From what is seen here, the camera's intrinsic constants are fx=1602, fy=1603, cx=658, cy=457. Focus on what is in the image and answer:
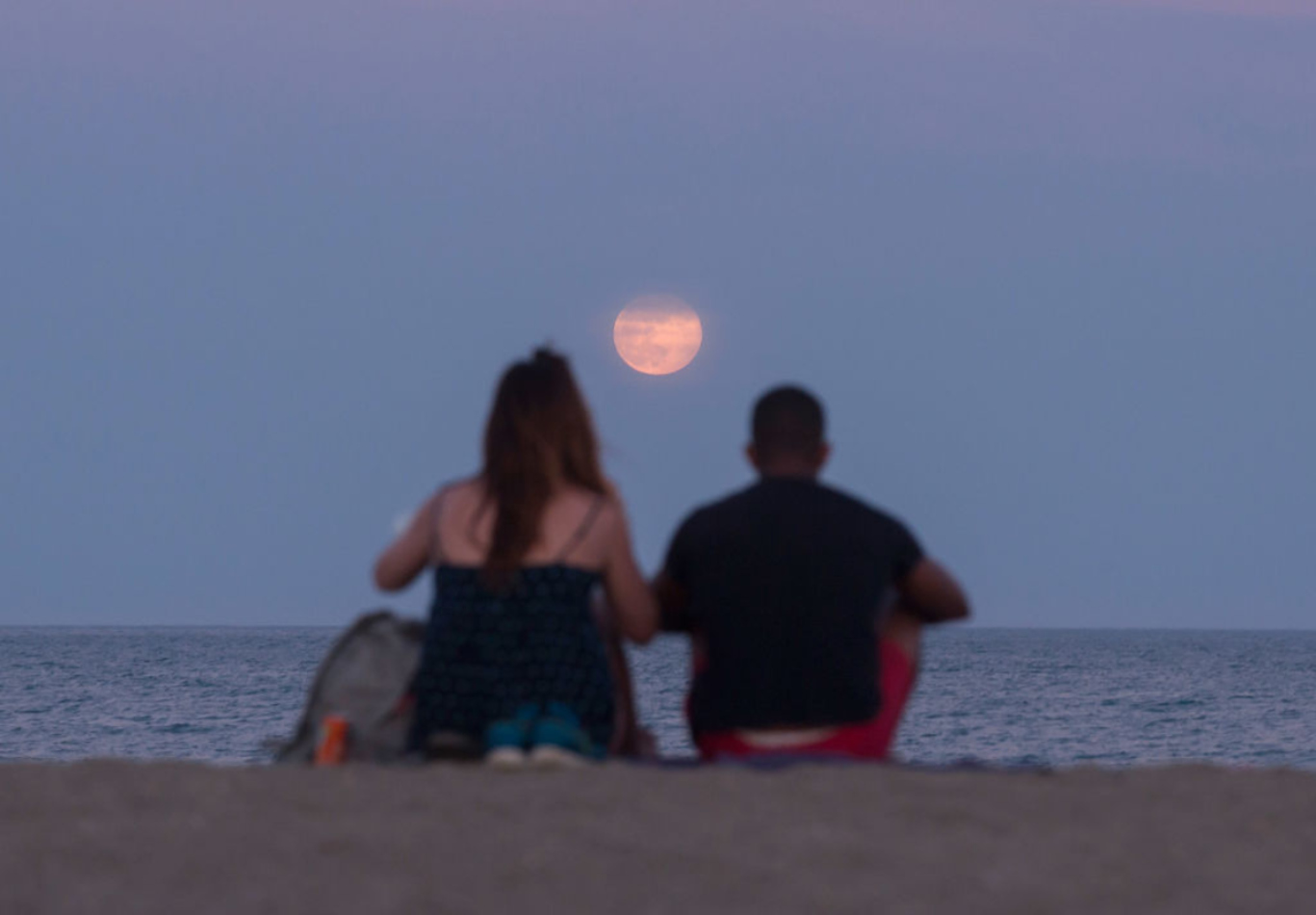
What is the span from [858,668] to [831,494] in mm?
578

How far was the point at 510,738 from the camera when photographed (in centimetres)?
495

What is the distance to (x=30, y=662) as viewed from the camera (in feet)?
314

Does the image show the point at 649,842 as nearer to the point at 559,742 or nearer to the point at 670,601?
the point at 559,742

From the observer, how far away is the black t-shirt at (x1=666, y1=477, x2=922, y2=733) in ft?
16.9

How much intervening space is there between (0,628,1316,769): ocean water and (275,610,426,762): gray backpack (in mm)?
14193

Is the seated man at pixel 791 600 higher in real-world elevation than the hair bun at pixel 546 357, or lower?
lower

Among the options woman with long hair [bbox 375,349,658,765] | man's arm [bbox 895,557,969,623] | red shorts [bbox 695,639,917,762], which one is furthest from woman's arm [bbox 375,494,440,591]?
man's arm [bbox 895,557,969,623]

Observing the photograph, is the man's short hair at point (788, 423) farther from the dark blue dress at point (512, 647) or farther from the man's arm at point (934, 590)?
the dark blue dress at point (512, 647)

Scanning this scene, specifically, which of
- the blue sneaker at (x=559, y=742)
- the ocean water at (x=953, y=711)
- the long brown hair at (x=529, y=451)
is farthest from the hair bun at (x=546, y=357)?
the ocean water at (x=953, y=711)

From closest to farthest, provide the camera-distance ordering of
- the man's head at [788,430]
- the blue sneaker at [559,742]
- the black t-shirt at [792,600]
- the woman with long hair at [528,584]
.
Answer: the blue sneaker at [559,742] < the woman with long hair at [528,584] < the black t-shirt at [792,600] < the man's head at [788,430]

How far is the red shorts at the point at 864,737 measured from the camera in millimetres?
5258

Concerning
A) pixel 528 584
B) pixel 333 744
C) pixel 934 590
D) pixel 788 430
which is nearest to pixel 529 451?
pixel 528 584

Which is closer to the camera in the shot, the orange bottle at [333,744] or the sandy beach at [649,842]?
the sandy beach at [649,842]

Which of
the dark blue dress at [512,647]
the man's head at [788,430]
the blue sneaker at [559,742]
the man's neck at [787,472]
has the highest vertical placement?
the man's head at [788,430]
